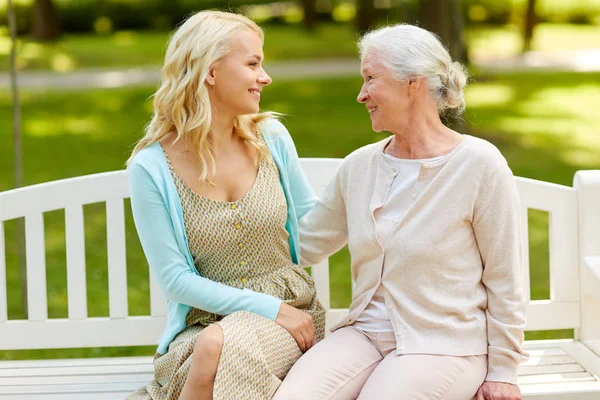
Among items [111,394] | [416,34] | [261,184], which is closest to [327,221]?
[261,184]

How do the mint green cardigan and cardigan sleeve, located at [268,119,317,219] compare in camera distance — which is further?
cardigan sleeve, located at [268,119,317,219]

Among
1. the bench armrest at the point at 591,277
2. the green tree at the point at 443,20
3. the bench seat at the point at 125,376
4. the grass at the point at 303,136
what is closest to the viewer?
the bench seat at the point at 125,376

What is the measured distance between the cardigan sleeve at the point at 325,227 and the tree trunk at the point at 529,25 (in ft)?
54.7

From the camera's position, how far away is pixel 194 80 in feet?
9.95

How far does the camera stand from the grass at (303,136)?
6.17m

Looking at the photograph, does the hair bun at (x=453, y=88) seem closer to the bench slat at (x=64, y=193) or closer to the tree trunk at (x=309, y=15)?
the bench slat at (x=64, y=193)

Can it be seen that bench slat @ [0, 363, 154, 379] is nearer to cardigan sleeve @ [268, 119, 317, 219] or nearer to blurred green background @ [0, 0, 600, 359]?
cardigan sleeve @ [268, 119, 317, 219]

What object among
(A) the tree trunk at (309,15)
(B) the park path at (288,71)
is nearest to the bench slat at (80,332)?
(B) the park path at (288,71)

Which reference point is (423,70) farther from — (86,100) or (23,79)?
(23,79)

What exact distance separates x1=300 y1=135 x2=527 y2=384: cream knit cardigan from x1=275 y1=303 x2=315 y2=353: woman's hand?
30 cm

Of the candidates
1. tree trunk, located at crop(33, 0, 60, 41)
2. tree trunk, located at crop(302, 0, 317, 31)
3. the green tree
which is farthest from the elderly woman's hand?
tree trunk, located at crop(302, 0, 317, 31)

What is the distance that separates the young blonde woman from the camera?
9.68 ft

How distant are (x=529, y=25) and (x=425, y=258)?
17641 millimetres

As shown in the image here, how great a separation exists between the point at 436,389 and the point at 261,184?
927 millimetres
